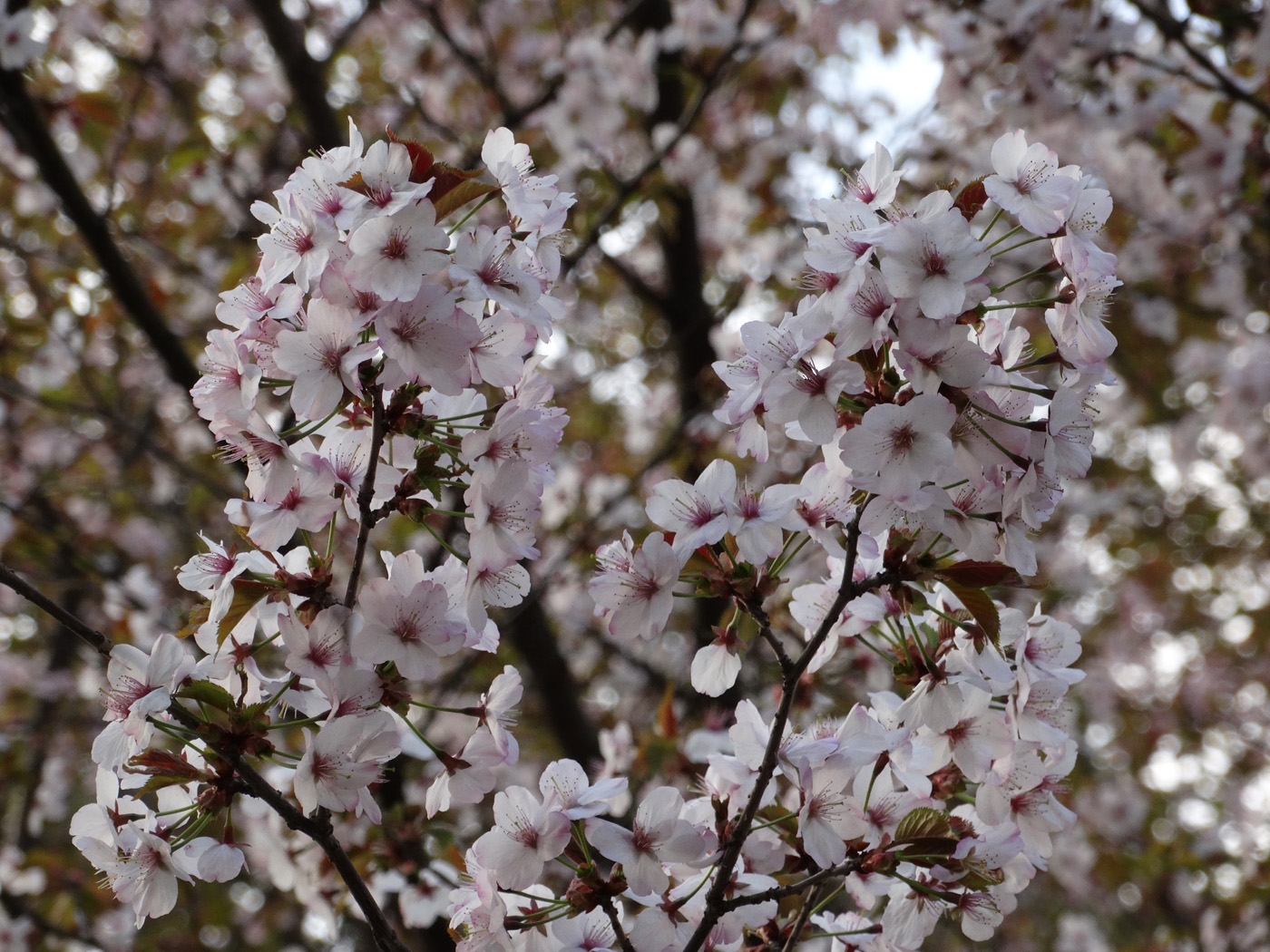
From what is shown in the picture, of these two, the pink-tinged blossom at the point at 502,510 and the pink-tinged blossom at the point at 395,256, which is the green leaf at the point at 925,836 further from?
the pink-tinged blossom at the point at 395,256

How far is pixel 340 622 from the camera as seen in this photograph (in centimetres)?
124

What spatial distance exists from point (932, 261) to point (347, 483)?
2.54ft

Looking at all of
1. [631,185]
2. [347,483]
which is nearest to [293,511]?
[347,483]

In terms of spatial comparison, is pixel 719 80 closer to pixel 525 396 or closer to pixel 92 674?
pixel 525 396

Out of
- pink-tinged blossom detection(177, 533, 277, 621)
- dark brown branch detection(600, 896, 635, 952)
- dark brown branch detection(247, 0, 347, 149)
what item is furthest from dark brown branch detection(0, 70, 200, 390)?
dark brown branch detection(600, 896, 635, 952)

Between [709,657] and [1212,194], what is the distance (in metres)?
3.29

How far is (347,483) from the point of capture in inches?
52.2

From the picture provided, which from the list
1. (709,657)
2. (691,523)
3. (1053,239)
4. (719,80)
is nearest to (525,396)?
(691,523)

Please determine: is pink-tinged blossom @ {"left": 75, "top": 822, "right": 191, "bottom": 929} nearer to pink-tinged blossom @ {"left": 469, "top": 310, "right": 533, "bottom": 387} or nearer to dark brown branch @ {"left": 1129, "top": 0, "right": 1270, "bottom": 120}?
pink-tinged blossom @ {"left": 469, "top": 310, "right": 533, "bottom": 387}

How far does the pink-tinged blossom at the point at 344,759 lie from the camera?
121 cm

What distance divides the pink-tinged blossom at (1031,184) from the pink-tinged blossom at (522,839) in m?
0.96

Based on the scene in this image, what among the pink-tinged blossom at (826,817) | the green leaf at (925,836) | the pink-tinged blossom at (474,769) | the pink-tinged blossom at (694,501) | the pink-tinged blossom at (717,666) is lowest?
the green leaf at (925,836)

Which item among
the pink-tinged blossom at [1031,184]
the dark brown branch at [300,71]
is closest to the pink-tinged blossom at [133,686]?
the pink-tinged blossom at [1031,184]

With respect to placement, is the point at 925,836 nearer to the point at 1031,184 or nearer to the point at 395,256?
the point at 1031,184
